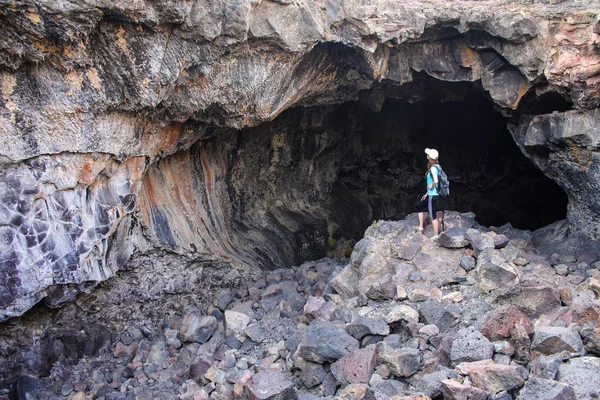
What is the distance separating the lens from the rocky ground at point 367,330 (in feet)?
14.3

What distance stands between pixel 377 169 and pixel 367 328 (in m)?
6.52

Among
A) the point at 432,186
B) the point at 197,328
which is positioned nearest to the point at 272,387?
the point at 197,328

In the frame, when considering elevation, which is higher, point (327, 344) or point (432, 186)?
point (432, 186)

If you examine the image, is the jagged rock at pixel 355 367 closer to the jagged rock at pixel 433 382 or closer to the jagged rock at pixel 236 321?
the jagged rock at pixel 433 382

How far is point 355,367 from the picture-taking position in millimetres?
4723

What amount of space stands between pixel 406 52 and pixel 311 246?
12.8 feet

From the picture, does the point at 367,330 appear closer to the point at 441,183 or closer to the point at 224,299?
the point at 441,183

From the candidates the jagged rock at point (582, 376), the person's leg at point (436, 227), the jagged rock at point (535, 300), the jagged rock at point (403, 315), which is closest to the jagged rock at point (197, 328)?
the jagged rock at point (403, 315)

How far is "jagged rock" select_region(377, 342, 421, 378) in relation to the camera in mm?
4562

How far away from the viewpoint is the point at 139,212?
6551mm

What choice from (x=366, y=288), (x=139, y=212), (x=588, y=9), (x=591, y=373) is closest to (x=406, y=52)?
(x=588, y=9)

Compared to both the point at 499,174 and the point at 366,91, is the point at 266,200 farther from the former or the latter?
the point at 499,174

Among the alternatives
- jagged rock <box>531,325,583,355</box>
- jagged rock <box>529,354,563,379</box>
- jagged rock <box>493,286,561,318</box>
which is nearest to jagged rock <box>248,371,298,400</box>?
jagged rock <box>529,354,563,379</box>

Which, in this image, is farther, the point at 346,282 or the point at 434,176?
the point at 434,176
